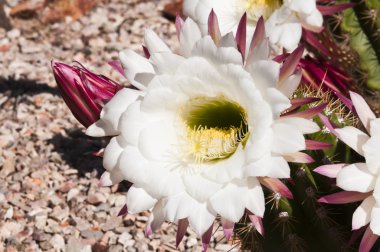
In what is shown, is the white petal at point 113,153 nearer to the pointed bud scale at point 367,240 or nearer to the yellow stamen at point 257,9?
the pointed bud scale at point 367,240

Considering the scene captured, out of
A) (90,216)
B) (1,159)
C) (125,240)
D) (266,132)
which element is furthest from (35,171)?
(266,132)

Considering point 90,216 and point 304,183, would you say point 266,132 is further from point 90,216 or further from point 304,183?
point 90,216

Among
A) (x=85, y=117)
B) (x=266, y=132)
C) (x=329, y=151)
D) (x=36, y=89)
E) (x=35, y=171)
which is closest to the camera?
(x=266, y=132)

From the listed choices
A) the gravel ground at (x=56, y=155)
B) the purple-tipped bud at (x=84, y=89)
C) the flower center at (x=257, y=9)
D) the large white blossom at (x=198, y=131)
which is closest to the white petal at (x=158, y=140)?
the large white blossom at (x=198, y=131)

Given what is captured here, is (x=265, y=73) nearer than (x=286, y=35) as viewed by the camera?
Yes

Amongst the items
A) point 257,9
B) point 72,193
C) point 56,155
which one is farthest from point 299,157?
point 56,155

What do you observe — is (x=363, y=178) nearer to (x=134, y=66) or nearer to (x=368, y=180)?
(x=368, y=180)
